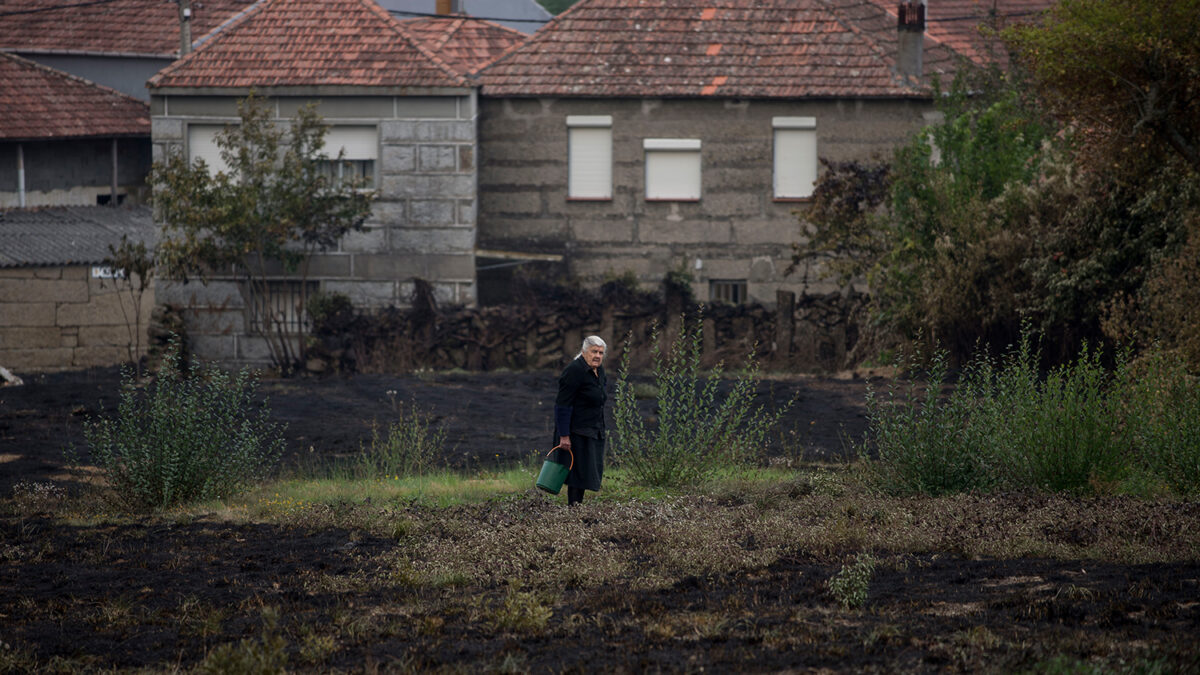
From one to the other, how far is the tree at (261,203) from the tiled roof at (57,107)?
7091 millimetres

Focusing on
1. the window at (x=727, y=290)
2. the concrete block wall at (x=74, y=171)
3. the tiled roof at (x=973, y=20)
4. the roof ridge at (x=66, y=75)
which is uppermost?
the tiled roof at (x=973, y=20)

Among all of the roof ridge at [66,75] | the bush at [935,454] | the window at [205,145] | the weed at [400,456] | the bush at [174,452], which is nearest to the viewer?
the bush at [935,454]

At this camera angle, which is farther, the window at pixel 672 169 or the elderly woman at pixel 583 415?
the window at pixel 672 169

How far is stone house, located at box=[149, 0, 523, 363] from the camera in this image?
25984mm

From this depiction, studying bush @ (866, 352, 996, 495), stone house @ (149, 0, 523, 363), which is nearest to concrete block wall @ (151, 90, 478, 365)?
stone house @ (149, 0, 523, 363)

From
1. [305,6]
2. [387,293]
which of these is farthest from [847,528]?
[305,6]

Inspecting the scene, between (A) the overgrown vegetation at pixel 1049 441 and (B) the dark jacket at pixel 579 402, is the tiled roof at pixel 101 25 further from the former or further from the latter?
(A) the overgrown vegetation at pixel 1049 441

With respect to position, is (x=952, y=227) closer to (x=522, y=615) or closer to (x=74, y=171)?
(x=522, y=615)

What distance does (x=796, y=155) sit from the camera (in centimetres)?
2655

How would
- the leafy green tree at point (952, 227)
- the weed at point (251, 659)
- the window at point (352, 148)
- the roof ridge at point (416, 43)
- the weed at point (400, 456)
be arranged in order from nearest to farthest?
the weed at point (251, 659) < the weed at point (400, 456) < the leafy green tree at point (952, 227) < the roof ridge at point (416, 43) < the window at point (352, 148)

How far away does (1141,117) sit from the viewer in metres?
15.9

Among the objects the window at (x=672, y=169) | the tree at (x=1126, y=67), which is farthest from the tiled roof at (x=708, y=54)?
the tree at (x=1126, y=67)

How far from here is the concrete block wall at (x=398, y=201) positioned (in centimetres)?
2603

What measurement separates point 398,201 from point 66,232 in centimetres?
820
